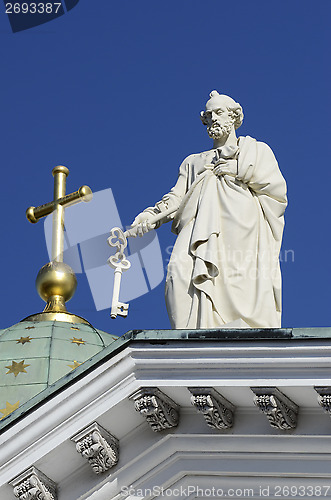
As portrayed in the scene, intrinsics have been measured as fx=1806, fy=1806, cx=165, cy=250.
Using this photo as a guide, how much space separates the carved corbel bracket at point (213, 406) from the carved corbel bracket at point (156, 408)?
32 cm

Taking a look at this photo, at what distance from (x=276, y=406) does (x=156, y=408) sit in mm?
1120

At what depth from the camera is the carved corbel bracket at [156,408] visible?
1595 centimetres

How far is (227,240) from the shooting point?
18.2 meters

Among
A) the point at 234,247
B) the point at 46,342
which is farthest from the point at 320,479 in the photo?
the point at 46,342

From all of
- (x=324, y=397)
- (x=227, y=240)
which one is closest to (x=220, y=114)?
(x=227, y=240)

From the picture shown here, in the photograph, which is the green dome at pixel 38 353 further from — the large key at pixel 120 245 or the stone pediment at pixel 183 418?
the stone pediment at pixel 183 418

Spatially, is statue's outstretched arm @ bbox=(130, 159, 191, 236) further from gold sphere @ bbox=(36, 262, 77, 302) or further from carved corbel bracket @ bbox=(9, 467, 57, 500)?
gold sphere @ bbox=(36, 262, 77, 302)

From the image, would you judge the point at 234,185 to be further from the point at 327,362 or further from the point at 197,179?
the point at 327,362

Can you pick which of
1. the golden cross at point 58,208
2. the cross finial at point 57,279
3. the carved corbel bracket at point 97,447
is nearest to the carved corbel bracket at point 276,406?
the carved corbel bracket at point 97,447

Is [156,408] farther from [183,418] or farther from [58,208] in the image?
[58,208]

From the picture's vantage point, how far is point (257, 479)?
627 inches

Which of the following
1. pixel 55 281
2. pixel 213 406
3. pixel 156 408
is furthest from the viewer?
pixel 55 281

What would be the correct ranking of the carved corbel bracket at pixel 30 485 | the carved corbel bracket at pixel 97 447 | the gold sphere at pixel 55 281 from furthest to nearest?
1. the gold sphere at pixel 55 281
2. the carved corbel bracket at pixel 30 485
3. the carved corbel bracket at pixel 97 447

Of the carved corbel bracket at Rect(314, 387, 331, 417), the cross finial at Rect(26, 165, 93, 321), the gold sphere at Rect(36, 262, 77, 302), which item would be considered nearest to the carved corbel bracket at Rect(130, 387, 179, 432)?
the carved corbel bracket at Rect(314, 387, 331, 417)
